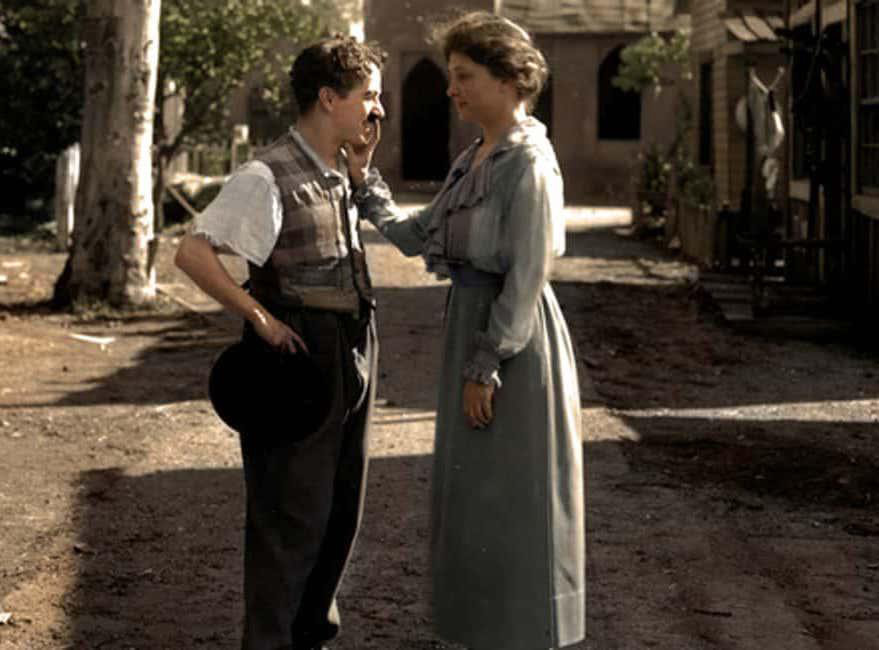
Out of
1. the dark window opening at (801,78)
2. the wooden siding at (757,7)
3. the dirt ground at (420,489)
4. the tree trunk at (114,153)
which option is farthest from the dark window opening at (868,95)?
the wooden siding at (757,7)

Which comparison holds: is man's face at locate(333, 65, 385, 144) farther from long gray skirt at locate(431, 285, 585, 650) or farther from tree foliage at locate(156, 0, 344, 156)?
tree foliage at locate(156, 0, 344, 156)

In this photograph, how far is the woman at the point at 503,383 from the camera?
203 inches

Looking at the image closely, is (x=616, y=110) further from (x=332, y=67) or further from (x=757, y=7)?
(x=332, y=67)

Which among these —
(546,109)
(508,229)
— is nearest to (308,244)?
(508,229)

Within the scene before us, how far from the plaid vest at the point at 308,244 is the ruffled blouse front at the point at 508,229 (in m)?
0.28

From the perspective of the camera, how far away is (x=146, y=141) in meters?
15.8

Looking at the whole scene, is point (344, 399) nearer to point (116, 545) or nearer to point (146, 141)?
point (116, 545)

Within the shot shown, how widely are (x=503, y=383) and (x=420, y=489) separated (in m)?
3.60

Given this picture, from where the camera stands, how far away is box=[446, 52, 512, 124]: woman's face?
5164mm

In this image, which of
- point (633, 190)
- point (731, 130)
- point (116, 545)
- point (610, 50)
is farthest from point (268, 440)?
point (610, 50)

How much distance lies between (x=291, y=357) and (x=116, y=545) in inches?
102

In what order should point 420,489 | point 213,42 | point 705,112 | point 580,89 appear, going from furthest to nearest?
point 580,89 → point 705,112 → point 213,42 → point 420,489

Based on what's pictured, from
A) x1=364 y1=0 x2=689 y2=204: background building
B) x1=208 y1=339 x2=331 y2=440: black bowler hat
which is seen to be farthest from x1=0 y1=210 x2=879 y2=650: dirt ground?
x1=364 y1=0 x2=689 y2=204: background building

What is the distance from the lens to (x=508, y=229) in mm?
5172
